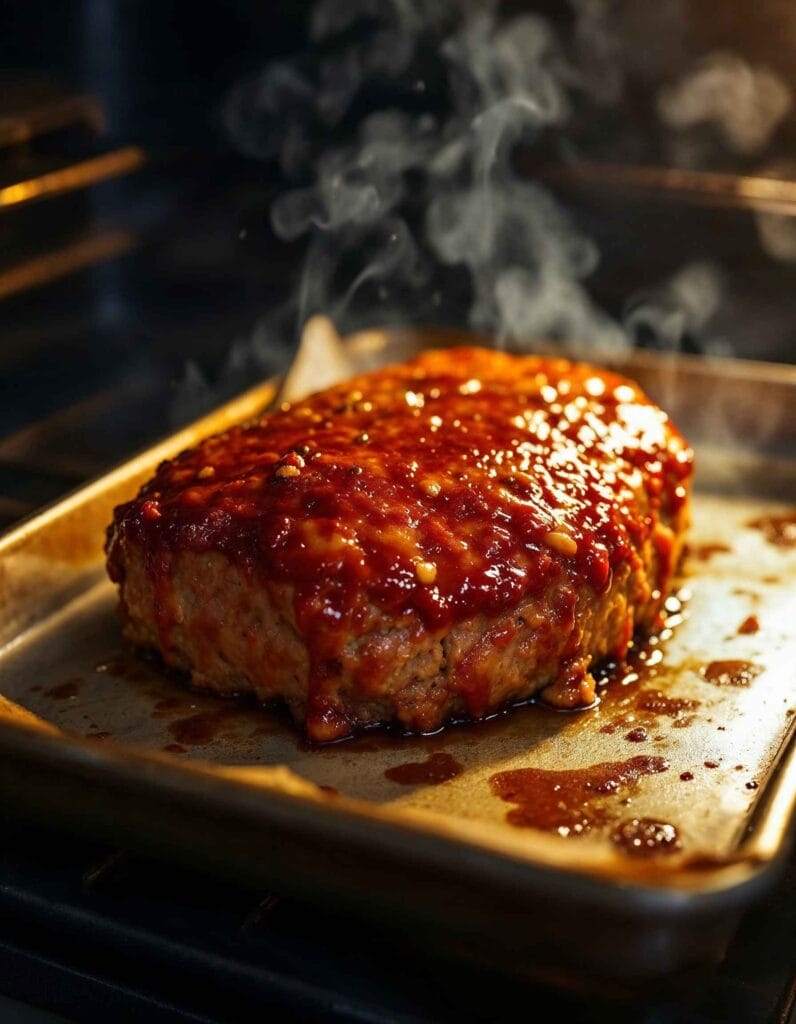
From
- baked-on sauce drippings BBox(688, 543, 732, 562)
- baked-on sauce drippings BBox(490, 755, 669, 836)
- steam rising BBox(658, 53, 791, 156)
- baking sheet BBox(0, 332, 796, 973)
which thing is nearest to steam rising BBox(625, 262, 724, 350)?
steam rising BBox(658, 53, 791, 156)

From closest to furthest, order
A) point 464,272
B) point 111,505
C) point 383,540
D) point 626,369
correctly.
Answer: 1. point 383,540
2. point 111,505
3. point 626,369
4. point 464,272

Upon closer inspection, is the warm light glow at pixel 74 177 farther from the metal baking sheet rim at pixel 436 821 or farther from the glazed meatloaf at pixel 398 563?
the metal baking sheet rim at pixel 436 821

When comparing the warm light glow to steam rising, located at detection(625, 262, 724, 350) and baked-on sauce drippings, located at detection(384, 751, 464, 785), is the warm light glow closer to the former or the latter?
steam rising, located at detection(625, 262, 724, 350)

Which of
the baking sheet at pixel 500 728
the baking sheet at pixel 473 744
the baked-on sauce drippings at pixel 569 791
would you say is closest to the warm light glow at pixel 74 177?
the baking sheet at pixel 473 744

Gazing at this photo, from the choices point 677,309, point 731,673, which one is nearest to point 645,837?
point 731,673

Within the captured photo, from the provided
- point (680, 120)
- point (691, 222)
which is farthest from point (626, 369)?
point (680, 120)

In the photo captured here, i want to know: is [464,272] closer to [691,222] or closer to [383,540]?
[691,222]
